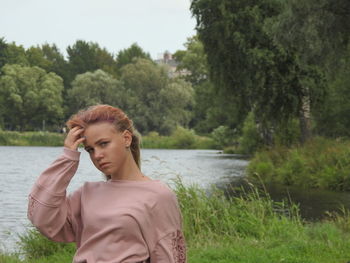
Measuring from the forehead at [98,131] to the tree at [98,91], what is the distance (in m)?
73.0

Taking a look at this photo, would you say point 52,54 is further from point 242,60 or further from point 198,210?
point 198,210

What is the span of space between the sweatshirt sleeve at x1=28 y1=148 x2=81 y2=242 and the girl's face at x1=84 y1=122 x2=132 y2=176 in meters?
0.08

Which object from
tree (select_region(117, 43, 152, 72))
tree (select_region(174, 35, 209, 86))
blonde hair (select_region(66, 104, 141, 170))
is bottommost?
blonde hair (select_region(66, 104, 141, 170))

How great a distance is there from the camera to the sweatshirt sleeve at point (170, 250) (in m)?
2.71

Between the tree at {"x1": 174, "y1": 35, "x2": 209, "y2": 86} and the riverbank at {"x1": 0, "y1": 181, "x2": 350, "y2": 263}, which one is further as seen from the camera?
the tree at {"x1": 174, "y1": 35, "x2": 209, "y2": 86}

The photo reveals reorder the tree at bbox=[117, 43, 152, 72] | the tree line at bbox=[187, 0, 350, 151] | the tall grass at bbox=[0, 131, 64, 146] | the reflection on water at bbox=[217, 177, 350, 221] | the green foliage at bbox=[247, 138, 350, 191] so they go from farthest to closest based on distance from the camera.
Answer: the tree at bbox=[117, 43, 152, 72], the tall grass at bbox=[0, 131, 64, 146], the tree line at bbox=[187, 0, 350, 151], the green foliage at bbox=[247, 138, 350, 191], the reflection on water at bbox=[217, 177, 350, 221]

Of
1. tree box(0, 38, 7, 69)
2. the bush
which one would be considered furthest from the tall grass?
tree box(0, 38, 7, 69)

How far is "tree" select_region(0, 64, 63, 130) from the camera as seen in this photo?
7712 centimetres

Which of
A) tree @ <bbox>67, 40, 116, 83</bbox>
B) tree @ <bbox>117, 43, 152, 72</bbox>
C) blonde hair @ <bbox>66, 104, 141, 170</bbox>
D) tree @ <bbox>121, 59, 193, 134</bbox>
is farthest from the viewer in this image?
tree @ <bbox>117, 43, 152, 72</bbox>

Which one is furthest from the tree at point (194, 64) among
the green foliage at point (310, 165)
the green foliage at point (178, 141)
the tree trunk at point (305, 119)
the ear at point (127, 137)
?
the ear at point (127, 137)

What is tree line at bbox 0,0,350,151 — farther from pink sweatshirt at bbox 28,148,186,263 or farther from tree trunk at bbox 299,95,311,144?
pink sweatshirt at bbox 28,148,186,263

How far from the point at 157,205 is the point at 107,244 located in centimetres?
25

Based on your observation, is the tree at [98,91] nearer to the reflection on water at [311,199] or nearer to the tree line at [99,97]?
the tree line at [99,97]

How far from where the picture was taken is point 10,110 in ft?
255
